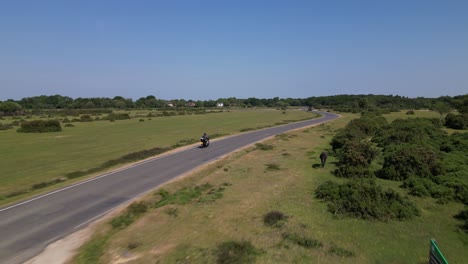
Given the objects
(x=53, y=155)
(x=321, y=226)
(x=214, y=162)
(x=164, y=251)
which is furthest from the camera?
(x=53, y=155)

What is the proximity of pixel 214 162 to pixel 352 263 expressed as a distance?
1927 cm

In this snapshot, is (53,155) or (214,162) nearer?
(214,162)

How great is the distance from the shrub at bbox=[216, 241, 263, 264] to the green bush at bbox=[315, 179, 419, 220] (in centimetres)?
537

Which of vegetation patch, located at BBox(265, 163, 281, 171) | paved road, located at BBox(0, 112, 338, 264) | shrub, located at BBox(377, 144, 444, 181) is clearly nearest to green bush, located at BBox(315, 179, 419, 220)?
shrub, located at BBox(377, 144, 444, 181)

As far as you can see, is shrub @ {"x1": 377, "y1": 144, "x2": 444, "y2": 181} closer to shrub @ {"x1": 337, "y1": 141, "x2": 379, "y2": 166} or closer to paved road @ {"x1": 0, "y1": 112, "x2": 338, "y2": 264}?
shrub @ {"x1": 337, "y1": 141, "x2": 379, "y2": 166}

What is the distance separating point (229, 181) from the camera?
71.2ft

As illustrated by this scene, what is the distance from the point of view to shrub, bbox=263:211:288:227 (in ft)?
44.4

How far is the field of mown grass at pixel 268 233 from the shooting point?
1076 centimetres

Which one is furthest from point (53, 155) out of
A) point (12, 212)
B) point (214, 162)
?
point (12, 212)

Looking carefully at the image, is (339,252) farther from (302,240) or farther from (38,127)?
(38,127)

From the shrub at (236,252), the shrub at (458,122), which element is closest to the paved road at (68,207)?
the shrub at (236,252)

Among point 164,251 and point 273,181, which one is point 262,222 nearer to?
point 164,251

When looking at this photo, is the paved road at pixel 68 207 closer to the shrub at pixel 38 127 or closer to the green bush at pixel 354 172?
the green bush at pixel 354 172

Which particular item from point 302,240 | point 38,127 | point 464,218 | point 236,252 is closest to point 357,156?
point 464,218
